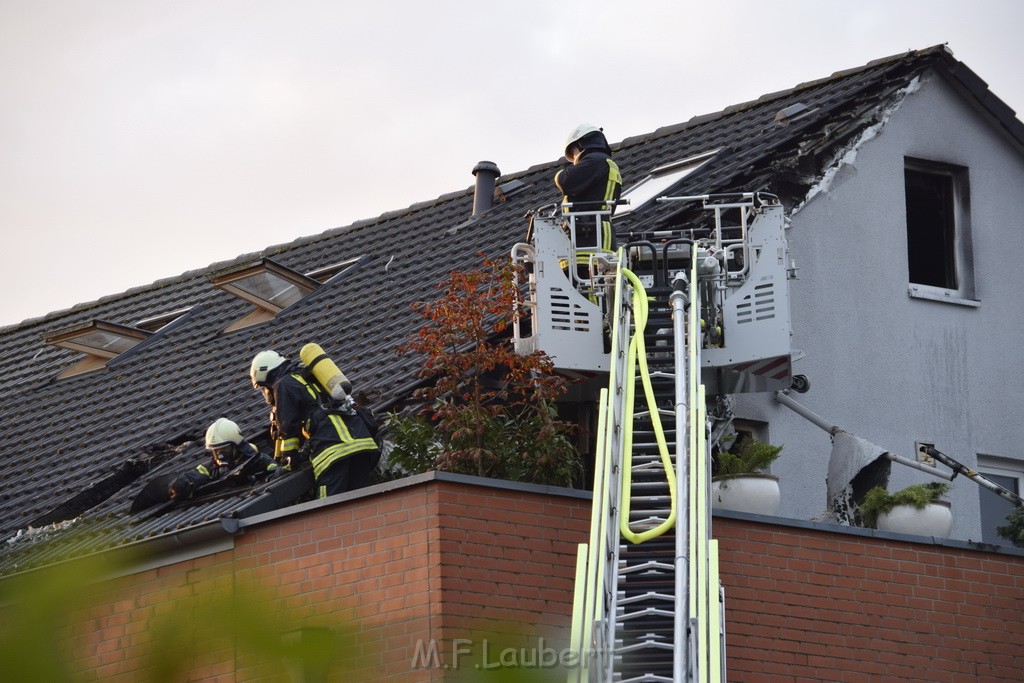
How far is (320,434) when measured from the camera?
9531 mm

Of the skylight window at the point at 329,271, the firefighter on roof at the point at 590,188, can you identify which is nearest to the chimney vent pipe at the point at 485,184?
the skylight window at the point at 329,271

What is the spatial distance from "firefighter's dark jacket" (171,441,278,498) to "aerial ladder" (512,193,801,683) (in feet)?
6.10

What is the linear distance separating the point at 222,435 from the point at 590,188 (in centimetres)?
301

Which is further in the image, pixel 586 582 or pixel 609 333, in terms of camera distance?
pixel 609 333

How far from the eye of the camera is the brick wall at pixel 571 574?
8.29m

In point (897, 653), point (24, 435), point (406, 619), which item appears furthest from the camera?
point (24, 435)

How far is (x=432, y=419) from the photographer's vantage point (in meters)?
9.70

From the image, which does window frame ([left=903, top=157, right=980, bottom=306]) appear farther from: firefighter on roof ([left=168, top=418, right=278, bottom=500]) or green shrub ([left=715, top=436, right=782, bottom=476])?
firefighter on roof ([left=168, top=418, right=278, bottom=500])

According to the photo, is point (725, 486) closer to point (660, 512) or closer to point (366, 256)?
point (660, 512)

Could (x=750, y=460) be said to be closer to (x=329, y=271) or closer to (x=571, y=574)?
(x=571, y=574)

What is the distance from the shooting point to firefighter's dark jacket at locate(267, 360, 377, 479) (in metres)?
9.46

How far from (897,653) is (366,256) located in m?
7.81

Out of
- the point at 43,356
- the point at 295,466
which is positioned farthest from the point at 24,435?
the point at 295,466

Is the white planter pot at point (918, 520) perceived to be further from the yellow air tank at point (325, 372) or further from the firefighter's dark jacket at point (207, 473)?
the firefighter's dark jacket at point (207, 473)
